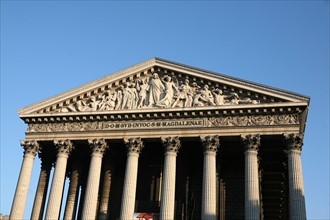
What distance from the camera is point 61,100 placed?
32.6 m

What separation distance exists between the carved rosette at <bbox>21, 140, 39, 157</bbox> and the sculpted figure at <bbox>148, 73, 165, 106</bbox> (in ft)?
30.7

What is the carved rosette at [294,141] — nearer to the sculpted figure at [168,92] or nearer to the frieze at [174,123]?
the frieze at [174,123]

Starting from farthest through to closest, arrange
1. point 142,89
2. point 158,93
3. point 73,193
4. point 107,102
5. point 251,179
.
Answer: point 73,193
point 107,102
point 142,89
point 158,93
point 251,179

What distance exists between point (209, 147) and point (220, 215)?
203 inches

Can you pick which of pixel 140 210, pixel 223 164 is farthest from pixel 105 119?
pixel 223 164

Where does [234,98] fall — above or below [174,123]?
above

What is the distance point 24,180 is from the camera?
31.4 meters

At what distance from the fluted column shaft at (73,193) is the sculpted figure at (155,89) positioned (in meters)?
8.61

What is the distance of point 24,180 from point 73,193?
4112 mm

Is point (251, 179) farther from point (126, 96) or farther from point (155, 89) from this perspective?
point (126, 96)

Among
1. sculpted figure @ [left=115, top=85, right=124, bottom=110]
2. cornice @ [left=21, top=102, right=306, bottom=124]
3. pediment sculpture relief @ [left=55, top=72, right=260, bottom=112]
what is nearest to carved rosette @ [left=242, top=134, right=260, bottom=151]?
cornice @ [left=21, top=102, right=306, bottom=124]

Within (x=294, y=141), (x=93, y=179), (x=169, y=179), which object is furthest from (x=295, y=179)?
(x=93, y=179)

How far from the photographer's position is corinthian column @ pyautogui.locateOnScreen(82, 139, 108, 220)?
29.0 meters

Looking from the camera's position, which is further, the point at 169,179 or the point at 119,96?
the point at 119,96
